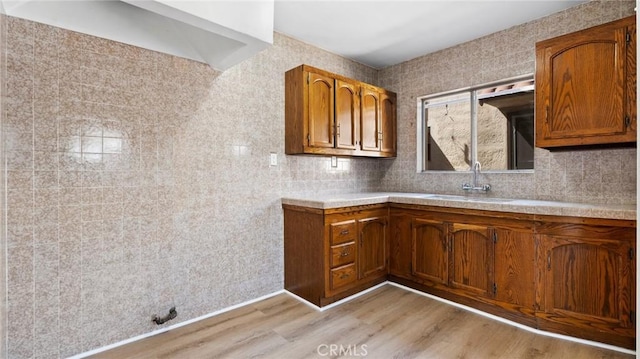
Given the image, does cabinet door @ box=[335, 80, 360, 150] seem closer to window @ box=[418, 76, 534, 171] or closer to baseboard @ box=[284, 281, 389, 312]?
window @ box=[418, 76, 534, 171]

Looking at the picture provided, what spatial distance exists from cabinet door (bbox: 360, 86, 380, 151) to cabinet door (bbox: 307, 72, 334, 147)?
0.43 m

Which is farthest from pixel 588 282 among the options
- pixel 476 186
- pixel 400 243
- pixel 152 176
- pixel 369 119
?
pixel 152 176

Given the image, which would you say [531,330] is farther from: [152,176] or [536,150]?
[152,176]

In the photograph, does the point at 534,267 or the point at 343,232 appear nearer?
the point at 534,267

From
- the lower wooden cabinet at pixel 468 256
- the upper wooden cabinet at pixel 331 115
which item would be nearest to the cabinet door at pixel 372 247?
the lower wooden cabinet at pixel 468 256

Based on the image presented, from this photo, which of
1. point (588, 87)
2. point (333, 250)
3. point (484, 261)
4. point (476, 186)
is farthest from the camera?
point (476, 186)

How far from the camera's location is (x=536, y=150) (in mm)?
2609

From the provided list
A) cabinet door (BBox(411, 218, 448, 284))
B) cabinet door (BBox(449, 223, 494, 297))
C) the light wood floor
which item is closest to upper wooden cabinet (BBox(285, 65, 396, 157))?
cabinet door (BBox(411, 218, 448, 284))

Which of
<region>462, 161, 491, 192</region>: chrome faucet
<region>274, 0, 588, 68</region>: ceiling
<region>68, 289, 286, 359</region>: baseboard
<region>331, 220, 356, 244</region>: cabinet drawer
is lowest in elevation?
<region>68, 289, 286, 359</region>: baseboard

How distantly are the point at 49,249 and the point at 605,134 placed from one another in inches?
138

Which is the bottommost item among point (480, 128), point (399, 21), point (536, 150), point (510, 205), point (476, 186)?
point (510, 205)

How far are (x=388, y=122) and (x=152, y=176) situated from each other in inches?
98.1

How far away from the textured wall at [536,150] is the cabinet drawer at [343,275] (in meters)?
1.35

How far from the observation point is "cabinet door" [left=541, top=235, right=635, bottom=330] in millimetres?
1834
